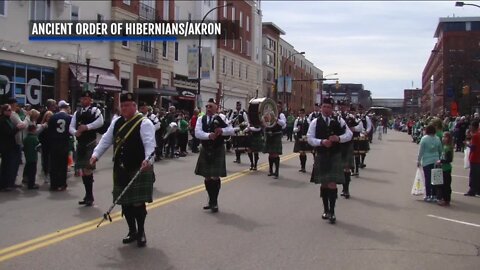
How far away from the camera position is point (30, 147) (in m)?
11.7

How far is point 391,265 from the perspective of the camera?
20.1ft

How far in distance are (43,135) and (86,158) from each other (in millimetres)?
3135

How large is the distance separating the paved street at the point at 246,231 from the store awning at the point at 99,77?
16963 millimetres

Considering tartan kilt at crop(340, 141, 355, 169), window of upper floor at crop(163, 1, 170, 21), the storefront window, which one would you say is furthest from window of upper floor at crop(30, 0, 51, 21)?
tartan kilt at crop(340, 141, 355, 169)

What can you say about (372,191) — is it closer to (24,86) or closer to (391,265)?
(391,265)

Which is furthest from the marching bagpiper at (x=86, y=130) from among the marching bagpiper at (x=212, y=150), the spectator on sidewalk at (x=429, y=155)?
the spectator on sidewalk at (x=429, y=155)

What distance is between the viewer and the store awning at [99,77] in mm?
28302

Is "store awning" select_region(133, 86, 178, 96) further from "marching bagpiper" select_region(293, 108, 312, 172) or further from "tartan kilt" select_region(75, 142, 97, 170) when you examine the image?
"tartan kilt" select_region(75, 142, 97, 170)

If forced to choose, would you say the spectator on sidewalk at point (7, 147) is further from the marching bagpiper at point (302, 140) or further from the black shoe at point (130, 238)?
the marching bagpiper at point (302, 140)

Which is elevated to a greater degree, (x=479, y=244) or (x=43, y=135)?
(x=43, y=135)

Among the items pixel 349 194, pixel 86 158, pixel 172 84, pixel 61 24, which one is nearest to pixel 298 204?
pixel 349 194

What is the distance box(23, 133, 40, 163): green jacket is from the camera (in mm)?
11625

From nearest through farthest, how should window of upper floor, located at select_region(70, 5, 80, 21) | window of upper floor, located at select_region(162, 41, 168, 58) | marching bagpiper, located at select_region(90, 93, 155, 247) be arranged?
marching bagpiper, located at select_region(90, 93, 155, 247) → window of upper floor, located at select_region(70, 5, 80, 21) → window of upper floor, located at select_region(162, 41, 168, 58)

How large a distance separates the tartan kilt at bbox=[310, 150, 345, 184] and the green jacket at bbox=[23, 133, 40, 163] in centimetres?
645
